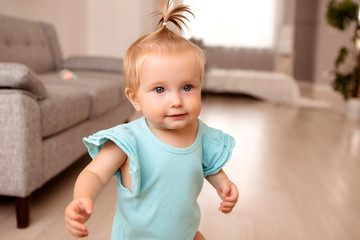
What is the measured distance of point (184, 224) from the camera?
0.74 metres

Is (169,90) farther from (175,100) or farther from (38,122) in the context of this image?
(38,122)

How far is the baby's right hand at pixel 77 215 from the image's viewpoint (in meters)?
0.56

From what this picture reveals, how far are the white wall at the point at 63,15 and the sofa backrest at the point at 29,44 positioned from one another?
25 cm

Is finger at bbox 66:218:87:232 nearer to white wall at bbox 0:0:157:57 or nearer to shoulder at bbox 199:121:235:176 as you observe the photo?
shoulder at bbox 199:121:235:176

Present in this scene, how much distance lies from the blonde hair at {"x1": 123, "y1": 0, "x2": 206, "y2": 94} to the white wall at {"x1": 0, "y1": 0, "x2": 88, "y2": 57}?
2363 mm

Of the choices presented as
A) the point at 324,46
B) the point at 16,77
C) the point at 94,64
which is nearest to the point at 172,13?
the point at 16,77

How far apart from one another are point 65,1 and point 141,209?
3.63 metres

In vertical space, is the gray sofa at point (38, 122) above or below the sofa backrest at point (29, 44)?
below

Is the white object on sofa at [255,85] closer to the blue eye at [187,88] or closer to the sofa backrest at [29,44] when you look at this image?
the sofa backrest at [29,44]

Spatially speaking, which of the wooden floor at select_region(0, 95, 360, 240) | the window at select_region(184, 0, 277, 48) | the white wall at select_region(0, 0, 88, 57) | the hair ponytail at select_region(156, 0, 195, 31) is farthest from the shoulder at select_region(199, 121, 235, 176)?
the window at select_region(184, 0, 277, 48)

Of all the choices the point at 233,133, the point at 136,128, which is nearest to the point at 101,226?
the point at 136,128

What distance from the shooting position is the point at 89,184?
637 millimetres

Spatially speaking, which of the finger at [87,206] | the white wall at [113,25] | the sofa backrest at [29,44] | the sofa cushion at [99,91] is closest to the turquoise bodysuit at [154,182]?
the finger at [87,206]

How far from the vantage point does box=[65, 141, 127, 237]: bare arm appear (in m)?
0.57
